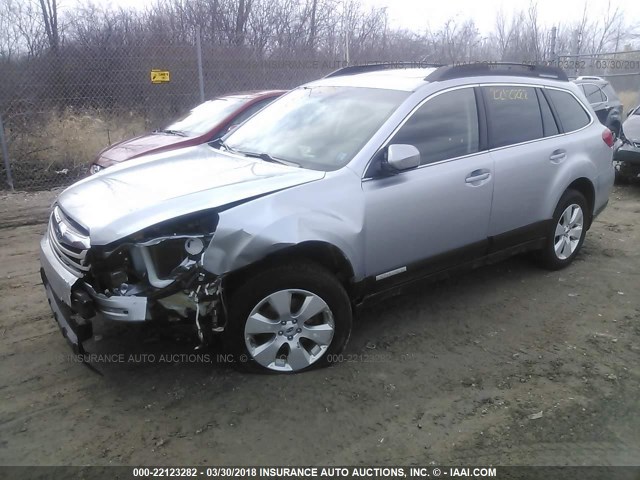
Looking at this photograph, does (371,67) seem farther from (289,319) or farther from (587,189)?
(289,319)

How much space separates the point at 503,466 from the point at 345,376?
1060mm

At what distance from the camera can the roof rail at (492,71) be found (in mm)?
3999

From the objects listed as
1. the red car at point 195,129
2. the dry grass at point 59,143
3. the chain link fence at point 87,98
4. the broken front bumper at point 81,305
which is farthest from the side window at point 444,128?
the dry grass at point 59,143

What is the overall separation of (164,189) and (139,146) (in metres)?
3.91

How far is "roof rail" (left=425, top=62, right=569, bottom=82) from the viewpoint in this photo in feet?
13.1

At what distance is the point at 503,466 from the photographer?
2627mm

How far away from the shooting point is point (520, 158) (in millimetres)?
4309

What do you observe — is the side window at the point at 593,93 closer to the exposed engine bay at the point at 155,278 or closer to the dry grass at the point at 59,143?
the dry grass at the point at 59,143

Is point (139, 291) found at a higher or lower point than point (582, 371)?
higher

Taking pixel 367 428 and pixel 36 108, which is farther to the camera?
pixel 36 108

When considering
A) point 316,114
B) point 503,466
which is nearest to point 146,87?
point 316,114

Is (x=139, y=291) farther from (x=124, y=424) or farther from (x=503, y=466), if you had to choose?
(x=503, y=466)


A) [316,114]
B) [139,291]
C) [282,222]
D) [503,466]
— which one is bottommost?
[503,466]

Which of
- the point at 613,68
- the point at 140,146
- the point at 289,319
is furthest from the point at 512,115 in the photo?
the point at 613,68
